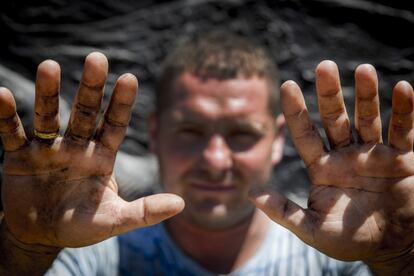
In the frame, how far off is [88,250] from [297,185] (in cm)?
93

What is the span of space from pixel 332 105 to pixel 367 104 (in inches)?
2.3

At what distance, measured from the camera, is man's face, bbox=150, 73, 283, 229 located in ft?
4.23

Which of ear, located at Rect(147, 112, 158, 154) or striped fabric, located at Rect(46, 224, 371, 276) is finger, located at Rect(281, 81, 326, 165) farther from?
ear, located at Rect(147, 112, 158, 154)

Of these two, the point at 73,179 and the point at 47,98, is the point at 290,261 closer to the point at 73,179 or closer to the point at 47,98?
the point at 73,179

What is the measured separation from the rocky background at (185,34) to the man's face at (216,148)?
0.52m

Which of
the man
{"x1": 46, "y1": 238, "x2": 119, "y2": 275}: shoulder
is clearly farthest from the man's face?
the man

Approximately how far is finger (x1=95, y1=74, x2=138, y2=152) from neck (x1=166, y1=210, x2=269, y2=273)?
518 mm

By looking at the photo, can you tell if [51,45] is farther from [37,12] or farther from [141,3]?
[141,3]

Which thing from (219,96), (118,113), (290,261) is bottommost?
(290,261)

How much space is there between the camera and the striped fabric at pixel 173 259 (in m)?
1.28

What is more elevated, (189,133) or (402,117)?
(402,117)

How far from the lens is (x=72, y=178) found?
0.90 m

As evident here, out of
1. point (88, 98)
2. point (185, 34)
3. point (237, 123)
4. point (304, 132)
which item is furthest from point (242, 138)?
point (185, 34)

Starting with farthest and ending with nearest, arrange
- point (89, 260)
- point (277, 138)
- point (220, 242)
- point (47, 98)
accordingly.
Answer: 1. point (277, 138)
2. point (220, 242)
3. point (89, 260)
4. point (47, 98)
